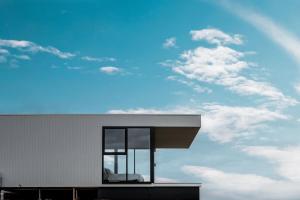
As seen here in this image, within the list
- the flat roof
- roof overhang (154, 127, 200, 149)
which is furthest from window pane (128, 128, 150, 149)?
roof overhang (154, 127, 200, 149)

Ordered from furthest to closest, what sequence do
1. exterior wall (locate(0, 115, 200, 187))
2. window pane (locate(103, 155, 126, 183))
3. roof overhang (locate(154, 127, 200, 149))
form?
roof overhang (locate(154, 127, 200, 149))
exterior wall (locate(0, 115, 200, 187))
window pane (locate(103, 155, 126, 183))

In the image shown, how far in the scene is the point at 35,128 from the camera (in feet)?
69.6

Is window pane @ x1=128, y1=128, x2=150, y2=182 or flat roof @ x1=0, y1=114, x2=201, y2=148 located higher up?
flat roof @ x1=0, y1=114, x2=201, y2=148

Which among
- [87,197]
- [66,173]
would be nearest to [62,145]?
[66,173]

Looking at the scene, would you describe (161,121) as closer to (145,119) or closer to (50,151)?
(145,119)

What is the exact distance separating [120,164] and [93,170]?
0.90 meters

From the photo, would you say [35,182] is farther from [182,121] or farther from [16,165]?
[182,121]

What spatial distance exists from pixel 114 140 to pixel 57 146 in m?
1.89

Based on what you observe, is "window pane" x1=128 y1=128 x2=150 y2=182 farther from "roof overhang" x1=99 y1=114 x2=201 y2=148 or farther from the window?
"roof overhang" x1=99 y1=114 x2=201 y2=148

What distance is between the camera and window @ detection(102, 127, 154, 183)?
20641 mm

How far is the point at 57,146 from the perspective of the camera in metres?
21.0

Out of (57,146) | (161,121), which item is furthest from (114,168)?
(161,121)

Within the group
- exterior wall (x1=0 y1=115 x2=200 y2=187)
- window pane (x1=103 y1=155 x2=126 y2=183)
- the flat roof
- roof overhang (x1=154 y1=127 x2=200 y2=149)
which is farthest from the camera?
roof overhang (x1=154 y1=127 x2=200 y2=149)

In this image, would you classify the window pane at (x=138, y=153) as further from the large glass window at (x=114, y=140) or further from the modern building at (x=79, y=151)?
the large glass window at (x=114, y=140)
